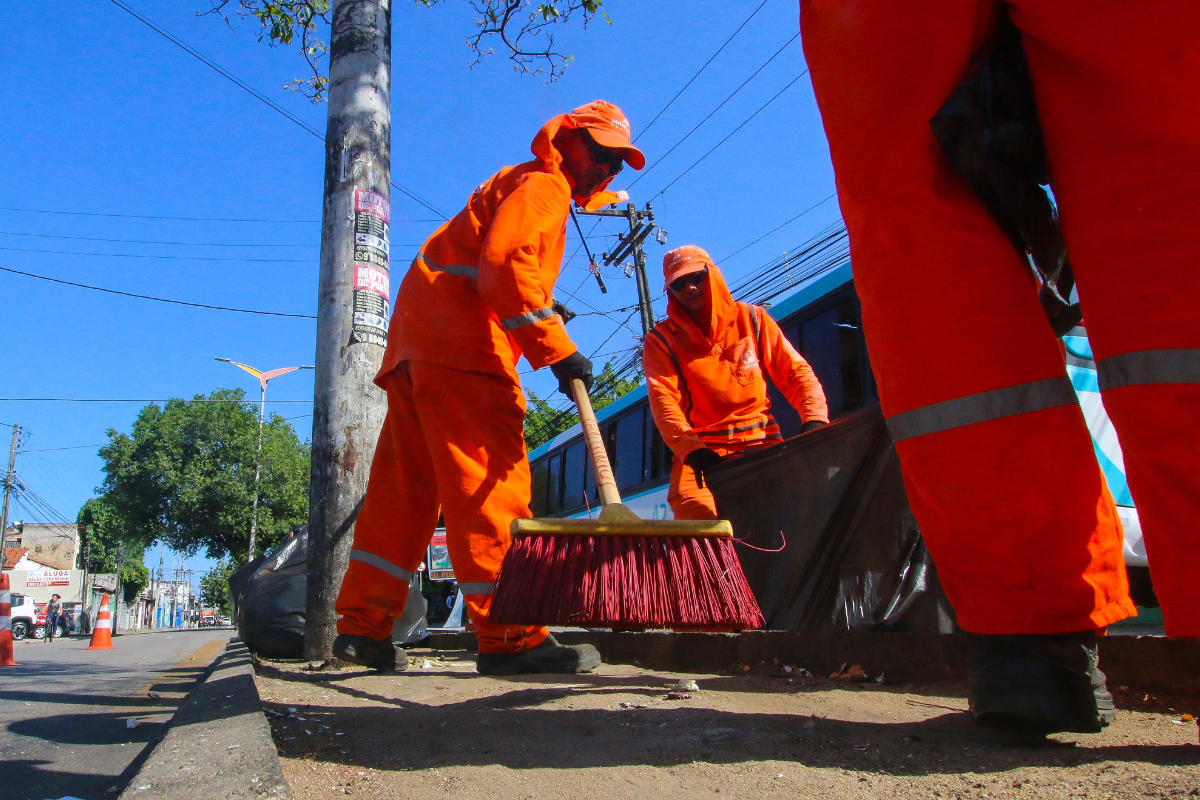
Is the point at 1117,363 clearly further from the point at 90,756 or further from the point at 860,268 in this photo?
the point at 90,756

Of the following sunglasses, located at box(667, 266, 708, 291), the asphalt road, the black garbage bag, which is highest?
sunglasses, located at box(667, 266, 708, 291)

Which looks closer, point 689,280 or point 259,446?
point 689,280

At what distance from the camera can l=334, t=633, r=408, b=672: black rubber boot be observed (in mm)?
2783

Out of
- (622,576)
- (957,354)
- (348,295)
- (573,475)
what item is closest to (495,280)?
(622,576)

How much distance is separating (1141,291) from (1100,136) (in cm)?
26

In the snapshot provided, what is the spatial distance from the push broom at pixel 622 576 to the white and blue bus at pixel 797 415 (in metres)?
1.06

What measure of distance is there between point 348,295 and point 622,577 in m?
2.77

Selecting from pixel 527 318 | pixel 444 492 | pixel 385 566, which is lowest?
pixel 385 566

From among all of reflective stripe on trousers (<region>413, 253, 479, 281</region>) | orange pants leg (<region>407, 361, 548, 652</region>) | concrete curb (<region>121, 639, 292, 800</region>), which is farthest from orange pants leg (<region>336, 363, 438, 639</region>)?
concrete curb (<region>121, 639, 292, 800</region>)

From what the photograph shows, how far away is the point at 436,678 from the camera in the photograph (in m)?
2.95

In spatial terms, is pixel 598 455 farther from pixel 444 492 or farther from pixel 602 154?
pixel 602 154

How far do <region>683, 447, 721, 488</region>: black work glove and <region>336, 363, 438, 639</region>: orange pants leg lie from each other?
1201mm

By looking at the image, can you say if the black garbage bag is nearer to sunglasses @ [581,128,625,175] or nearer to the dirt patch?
A: the dirt patch

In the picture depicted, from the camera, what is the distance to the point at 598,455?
2.37 meters
